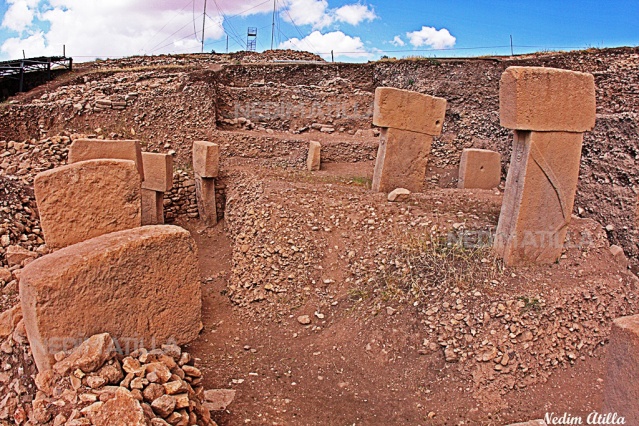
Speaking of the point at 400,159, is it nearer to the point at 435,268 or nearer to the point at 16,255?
the point at 435,268

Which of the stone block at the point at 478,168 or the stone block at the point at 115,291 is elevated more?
the stone block at the point at 478,168

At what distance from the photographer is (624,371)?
9.81ft

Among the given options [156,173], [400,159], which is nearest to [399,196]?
[400,159]

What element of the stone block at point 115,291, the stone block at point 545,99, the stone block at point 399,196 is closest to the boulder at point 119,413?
the stone block at point 115,291

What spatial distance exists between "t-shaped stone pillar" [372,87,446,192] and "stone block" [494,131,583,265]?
10.3 feet

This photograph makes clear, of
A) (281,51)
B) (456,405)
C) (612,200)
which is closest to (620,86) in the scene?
(612,200)

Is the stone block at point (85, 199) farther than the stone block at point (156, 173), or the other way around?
the stone block at point (156, 173)

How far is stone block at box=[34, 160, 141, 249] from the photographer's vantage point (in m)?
4.71

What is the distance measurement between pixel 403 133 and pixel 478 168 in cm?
291

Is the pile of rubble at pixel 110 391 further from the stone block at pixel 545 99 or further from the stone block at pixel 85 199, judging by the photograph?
the stone block at pixel 545 99

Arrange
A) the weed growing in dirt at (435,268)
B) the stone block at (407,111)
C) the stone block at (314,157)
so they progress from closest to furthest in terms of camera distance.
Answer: the weed growing in dirt at (435,268) < the stone block at (407,111) < the stone block at (314,157)

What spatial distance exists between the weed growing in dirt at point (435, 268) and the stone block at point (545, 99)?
65.4 inches

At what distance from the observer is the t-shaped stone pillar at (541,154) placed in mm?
5359

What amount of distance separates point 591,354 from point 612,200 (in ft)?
16.3
